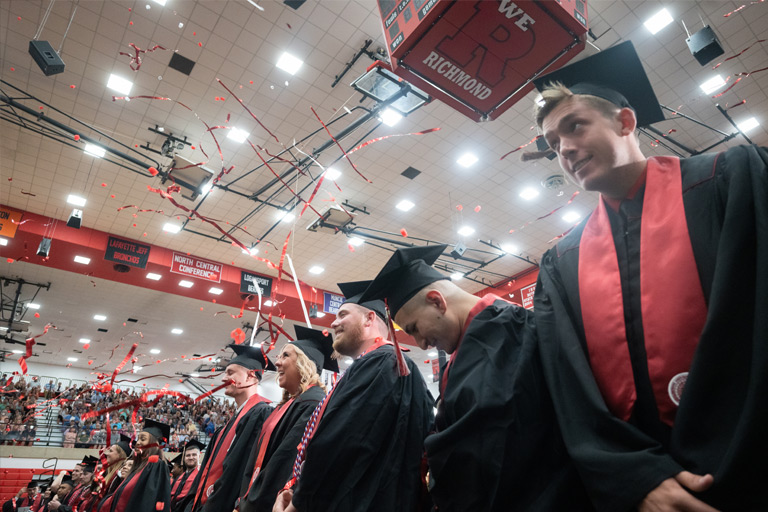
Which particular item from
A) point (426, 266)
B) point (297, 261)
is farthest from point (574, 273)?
point (297, 261)

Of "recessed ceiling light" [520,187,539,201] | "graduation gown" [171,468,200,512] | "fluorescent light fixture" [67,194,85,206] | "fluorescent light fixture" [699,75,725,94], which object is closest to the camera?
"graduation gown" [171,468,200,512]

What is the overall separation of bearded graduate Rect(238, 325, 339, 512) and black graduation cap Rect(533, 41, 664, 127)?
7.75 feet

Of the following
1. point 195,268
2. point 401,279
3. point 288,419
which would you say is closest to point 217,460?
point 288,419

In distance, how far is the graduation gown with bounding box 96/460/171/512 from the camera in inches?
164

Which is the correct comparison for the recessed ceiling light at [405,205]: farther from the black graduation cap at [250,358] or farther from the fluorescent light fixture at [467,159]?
the black graduation cap at [250,358]

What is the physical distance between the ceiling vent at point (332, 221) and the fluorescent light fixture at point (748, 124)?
728 centimetres

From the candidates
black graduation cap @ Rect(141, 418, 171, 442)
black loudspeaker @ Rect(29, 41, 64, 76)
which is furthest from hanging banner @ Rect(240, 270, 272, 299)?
black loudspeaker @ Rect(29, 41, 64, 76)

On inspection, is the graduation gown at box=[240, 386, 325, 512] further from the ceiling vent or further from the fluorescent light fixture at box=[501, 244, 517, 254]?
the fluorescent light fixture at box=[501, 244, 517, 254]

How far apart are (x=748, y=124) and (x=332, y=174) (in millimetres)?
7730

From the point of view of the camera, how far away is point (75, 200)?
30.8 ft

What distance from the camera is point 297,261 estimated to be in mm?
12359

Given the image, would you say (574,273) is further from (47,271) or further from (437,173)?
(47,271)

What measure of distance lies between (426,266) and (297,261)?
10949mm

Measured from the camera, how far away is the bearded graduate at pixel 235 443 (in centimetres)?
318
